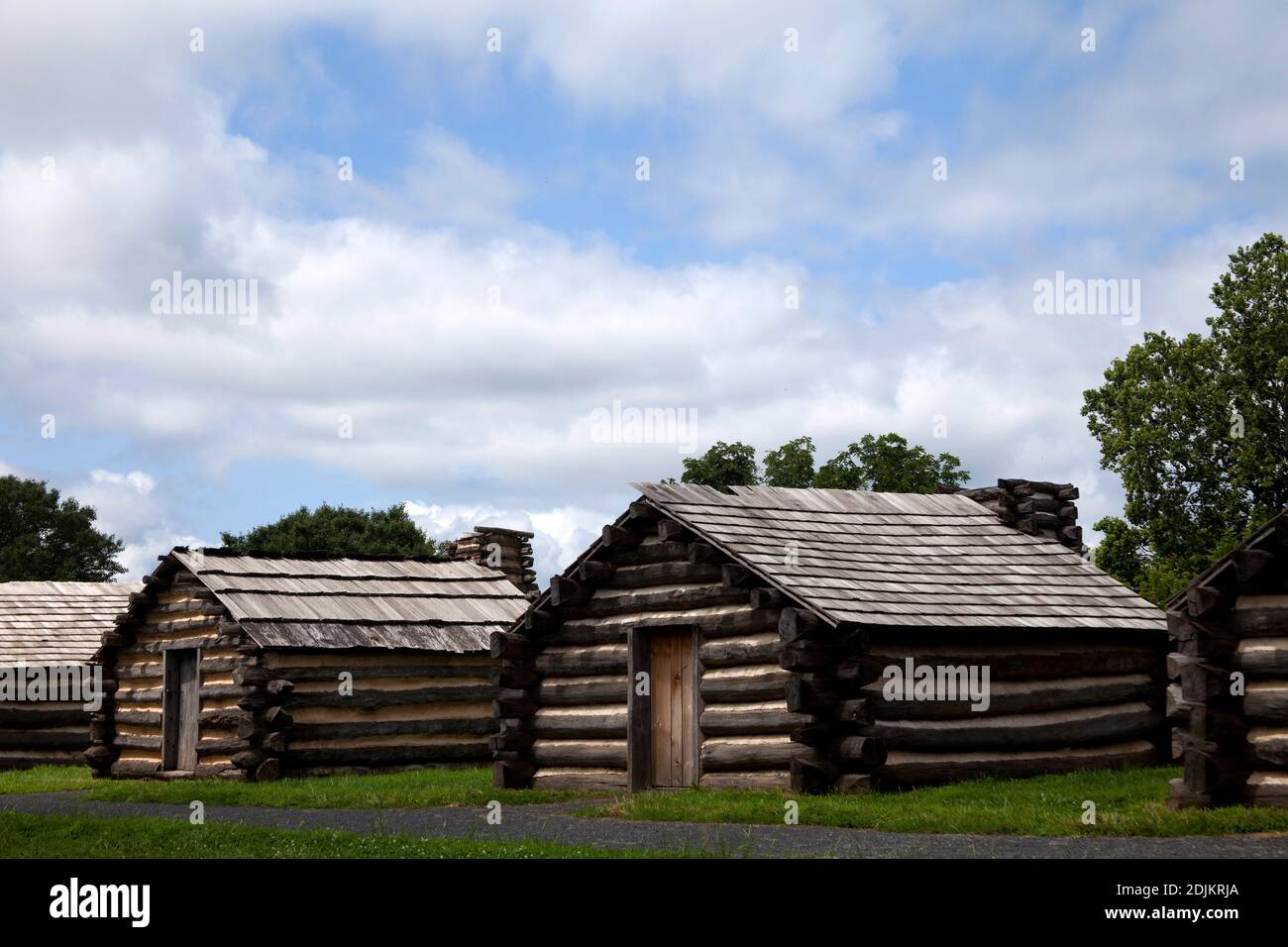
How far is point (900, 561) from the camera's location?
2089 centimetres

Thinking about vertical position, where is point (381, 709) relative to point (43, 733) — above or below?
above

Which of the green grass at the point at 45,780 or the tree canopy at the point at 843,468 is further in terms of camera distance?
the tree canopy at the point at 843,468

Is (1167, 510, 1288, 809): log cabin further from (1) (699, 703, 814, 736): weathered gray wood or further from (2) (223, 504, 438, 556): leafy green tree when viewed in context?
(2) (223, 504, 438, 556): leafy green tree

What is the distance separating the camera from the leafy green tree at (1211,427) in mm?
39688

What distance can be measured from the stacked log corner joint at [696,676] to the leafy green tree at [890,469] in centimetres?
3577

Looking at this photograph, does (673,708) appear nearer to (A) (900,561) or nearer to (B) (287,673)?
(A) (900,561)

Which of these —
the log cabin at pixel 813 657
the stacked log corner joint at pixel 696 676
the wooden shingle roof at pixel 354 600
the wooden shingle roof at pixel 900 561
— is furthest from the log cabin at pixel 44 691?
the wooden shingle roof at pixel 900 561

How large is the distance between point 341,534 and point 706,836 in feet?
171

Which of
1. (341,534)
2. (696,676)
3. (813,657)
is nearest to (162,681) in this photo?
(696,676)

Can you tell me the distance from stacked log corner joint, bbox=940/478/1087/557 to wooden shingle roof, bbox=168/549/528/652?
9830mm

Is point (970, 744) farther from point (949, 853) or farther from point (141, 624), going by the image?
point (141, 624)

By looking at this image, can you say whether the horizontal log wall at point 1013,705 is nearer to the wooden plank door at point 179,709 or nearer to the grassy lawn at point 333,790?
the grassy lawn at point 333,790

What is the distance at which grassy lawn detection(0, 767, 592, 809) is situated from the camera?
19.0m
